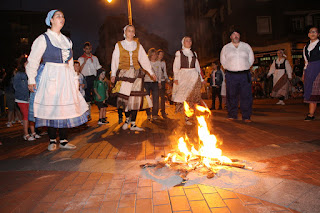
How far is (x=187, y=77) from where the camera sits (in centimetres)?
669

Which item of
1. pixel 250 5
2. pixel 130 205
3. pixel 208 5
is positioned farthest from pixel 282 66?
pixel 208 5

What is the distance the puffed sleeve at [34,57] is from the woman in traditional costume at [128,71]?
1764 mm

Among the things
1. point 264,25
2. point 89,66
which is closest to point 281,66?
point 89,66

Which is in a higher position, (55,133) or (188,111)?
(188,111)

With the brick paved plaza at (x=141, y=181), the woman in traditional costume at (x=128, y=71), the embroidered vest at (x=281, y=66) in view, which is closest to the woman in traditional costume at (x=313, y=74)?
the brick paved plaza at (x=141, y=181)

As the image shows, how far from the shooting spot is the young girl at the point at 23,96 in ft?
18.8

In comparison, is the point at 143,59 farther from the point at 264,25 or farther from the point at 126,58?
the point at 264,25

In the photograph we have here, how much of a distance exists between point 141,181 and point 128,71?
3538 millimetres

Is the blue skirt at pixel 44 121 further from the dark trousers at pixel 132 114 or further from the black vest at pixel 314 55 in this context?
the black vest at pixel 314 55

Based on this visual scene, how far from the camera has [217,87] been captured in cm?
1113

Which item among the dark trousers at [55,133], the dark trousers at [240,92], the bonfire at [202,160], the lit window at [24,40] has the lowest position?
the bonfire at [202,160]

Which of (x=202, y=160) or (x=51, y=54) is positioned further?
(x=51, y=54)

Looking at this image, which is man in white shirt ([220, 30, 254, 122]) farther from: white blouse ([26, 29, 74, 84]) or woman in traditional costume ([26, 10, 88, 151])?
white blouse ([26, 29, 74, 84])

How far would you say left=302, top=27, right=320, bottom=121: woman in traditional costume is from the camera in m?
6.29
